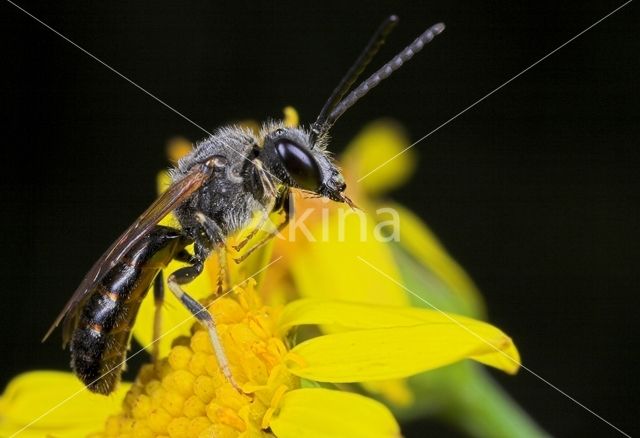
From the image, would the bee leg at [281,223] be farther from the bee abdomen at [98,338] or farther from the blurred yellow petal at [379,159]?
the blurred yellow petal at [379,159]

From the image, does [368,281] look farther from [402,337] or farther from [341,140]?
[341,140]

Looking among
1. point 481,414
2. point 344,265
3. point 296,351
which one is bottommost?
point 481,414

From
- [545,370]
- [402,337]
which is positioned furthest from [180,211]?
[545,370]

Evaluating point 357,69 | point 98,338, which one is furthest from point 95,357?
point 357,69

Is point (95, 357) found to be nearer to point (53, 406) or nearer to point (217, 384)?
point (217, 384)

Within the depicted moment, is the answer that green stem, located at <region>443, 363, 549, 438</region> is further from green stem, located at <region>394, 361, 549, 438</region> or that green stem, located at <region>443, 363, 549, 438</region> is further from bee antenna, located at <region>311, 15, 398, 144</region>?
bee antenna, located at <region>311, 15, 398, 144</region>
